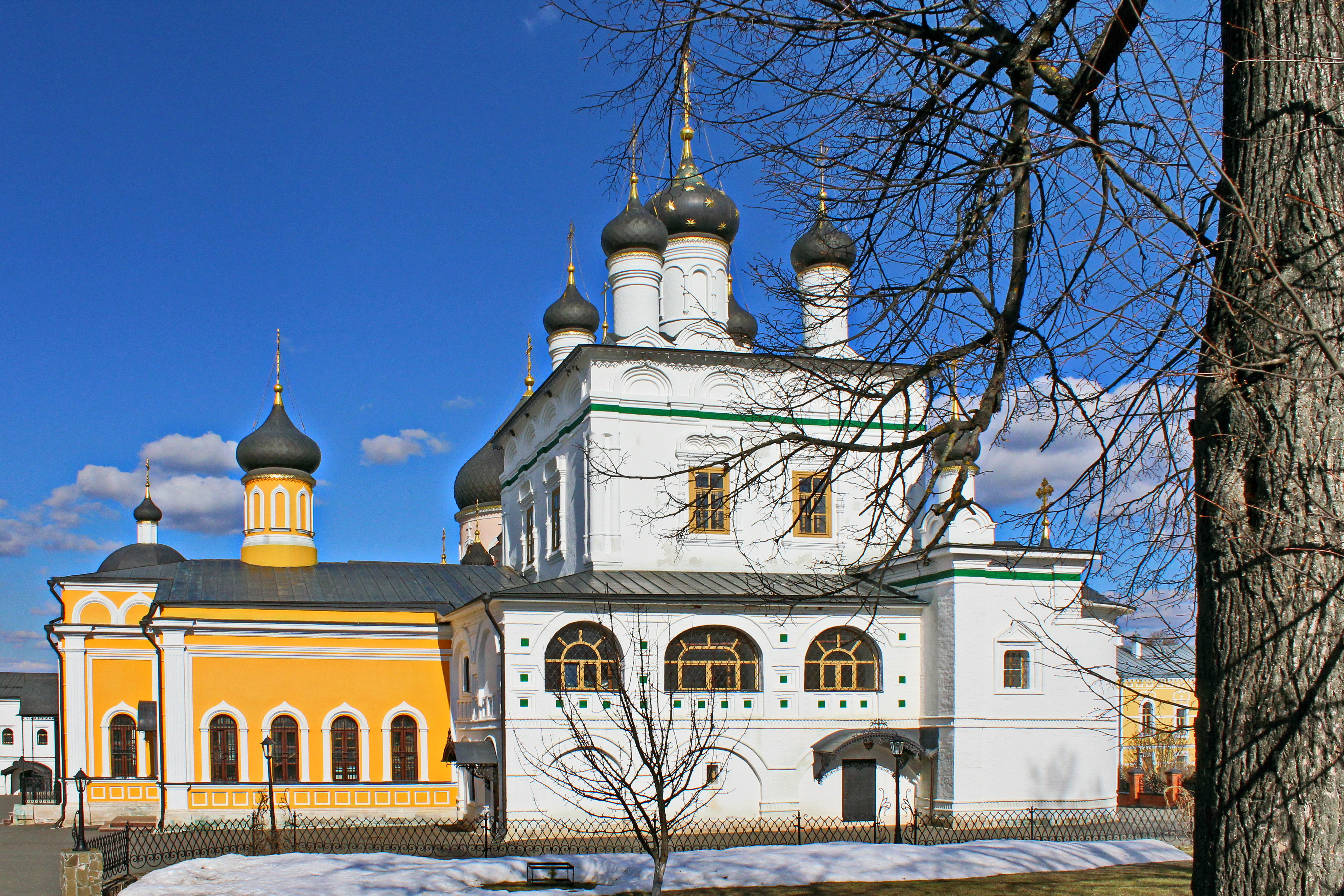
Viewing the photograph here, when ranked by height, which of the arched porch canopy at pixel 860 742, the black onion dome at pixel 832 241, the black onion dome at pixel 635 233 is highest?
the black onion dome at pixel 635 233

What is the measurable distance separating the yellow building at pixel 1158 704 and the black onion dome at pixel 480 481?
1935cm

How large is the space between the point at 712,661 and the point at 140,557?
1940 centimetres

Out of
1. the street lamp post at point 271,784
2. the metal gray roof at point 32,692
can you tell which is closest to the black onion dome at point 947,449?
the street lamp post at point 271,784

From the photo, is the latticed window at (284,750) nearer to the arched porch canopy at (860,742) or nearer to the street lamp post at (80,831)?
the street lamp post at (80,831)

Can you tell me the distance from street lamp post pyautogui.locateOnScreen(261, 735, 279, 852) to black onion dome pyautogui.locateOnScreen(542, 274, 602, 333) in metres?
11.0

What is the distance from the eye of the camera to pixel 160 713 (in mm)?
20875

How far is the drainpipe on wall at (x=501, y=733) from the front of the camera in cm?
1720

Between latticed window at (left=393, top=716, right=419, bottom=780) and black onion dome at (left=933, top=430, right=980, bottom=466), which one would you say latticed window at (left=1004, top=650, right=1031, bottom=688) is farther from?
black onion dome at (left=933, top=430, right=980, bottom=466)

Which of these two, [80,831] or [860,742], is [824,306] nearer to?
[80,831]

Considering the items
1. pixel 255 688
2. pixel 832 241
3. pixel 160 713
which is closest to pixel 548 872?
pixel 832 241

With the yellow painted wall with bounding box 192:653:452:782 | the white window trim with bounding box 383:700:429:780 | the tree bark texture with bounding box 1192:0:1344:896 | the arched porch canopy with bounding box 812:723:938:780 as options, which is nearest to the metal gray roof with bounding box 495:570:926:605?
the arched porch canopy with bounding box 812:723:938:780

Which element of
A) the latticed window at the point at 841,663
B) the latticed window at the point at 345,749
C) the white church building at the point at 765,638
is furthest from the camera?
the latticed window at the point at 345,749

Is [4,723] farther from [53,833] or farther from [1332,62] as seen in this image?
[1332,62]

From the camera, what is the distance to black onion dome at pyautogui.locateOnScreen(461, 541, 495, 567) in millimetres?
34938
